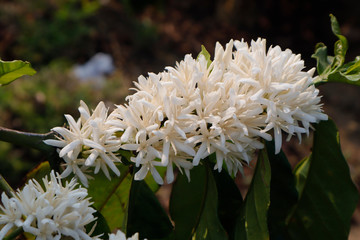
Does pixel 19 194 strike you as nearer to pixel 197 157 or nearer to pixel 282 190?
pixel 197 157

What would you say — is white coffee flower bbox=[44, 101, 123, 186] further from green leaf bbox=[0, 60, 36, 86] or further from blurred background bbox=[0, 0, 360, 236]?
blurred background bbox=[0, 0, 360, 236]

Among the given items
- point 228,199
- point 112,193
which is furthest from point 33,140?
point 228,199

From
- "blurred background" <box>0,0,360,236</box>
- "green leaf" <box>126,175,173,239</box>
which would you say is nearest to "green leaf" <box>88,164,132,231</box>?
"green leaf" <box>126,175,173,239</box>

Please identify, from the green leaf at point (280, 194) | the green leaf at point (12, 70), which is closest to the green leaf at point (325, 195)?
the green leaf at point (280, 194)

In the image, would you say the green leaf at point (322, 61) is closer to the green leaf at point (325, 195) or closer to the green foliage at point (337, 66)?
the green foliage at point (337, 66)

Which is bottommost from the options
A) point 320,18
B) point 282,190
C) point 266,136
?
point 320,18

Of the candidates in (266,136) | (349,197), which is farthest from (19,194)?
(349,197)
